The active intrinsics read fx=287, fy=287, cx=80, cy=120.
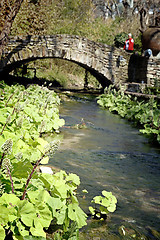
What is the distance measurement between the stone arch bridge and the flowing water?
6.07 m

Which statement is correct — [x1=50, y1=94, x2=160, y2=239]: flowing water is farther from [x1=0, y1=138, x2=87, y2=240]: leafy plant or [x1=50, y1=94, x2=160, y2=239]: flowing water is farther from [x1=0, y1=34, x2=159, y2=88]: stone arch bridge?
[x1=0, y1=34, x2=159, y2=88]: stone arch bridge

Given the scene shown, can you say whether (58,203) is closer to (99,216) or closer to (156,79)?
A: (99,216)

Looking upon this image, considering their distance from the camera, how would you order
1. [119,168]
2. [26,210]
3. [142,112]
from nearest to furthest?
1. [26,210]
2. [119,168]
3. [142,112]

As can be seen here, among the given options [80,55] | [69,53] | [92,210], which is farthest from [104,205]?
Answer: [80,55]

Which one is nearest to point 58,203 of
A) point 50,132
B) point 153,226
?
point 153,226

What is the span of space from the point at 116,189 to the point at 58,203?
43.4 inches

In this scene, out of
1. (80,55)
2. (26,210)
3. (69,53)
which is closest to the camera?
(26,210)

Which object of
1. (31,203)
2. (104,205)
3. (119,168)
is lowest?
(119,168)

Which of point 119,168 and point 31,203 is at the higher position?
point 31,203

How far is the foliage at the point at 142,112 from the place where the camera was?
4.87 meters

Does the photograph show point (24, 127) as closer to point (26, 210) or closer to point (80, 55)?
point (26, 210)

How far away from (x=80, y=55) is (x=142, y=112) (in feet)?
18.1

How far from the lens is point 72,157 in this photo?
3.33m

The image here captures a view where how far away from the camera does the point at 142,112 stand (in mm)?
6535
